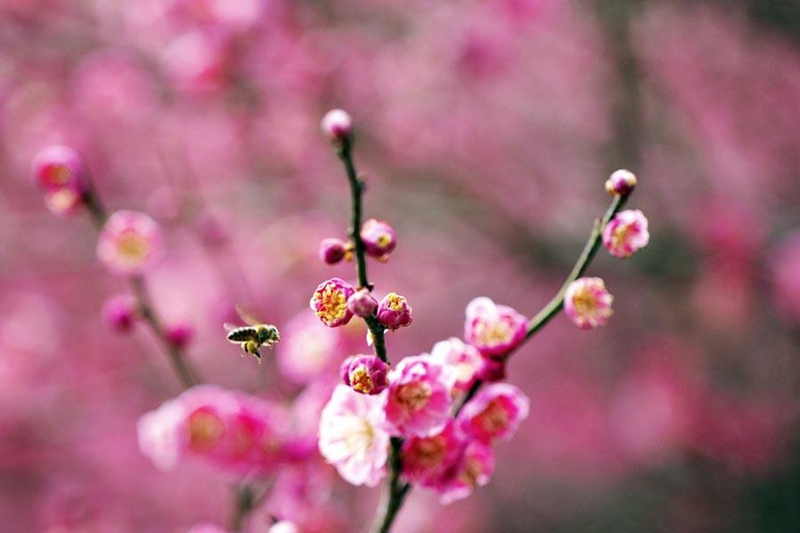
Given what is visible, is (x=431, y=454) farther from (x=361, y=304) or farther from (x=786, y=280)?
(x=786, y=280)

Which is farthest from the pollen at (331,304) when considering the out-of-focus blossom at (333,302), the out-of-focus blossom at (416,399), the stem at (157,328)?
the stem at (157,328)

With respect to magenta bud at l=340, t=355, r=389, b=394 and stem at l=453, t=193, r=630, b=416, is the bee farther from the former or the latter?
stem at l=453, t=193, r=630, b=416

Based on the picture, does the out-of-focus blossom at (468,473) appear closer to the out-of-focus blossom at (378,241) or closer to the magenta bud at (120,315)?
the out-of-focus blossom at (378,241)

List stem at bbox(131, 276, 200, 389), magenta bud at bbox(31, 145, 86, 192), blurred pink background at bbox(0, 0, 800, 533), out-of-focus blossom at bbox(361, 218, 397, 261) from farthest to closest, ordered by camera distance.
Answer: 1. blurred pink background at bbox(0, 0, 800, 533)
2. stem at bbox(131, 276, 200, 389)
3. magenta bud at bbox(31, 145, 86, 192)
4. out-of-focus blossom at bbox(361, 218, 397, 261)

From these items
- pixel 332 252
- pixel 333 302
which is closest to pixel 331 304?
pixel 333 302

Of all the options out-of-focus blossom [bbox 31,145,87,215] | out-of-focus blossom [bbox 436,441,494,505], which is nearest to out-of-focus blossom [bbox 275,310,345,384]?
out-of-focus blossom [bbox 31,145,87,215]

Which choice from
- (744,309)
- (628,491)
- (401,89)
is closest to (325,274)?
(401,89)
